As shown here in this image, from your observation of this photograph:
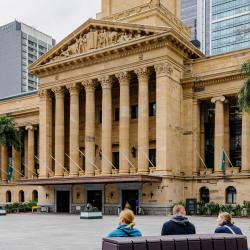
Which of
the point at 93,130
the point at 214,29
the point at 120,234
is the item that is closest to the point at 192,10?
the point at 214,29

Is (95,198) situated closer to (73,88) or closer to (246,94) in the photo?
(73,88)

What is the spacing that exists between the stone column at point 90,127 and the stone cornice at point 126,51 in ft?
8.90

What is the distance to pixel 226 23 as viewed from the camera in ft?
452

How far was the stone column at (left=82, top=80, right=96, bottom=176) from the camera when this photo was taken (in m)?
54.2

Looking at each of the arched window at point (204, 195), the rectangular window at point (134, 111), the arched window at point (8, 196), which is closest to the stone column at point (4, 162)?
the arched window at point (8, 196)

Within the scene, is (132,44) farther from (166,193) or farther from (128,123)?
(166,193)

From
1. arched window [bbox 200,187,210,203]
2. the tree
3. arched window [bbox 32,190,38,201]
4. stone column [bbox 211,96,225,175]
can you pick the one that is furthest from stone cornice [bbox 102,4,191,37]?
arched window [bbox 32,190,38,201]

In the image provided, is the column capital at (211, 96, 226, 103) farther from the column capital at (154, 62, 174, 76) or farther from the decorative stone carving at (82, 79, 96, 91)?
the decorative stone carving at (82, 79, 96, 91)

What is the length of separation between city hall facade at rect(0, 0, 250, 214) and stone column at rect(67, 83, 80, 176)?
116mm

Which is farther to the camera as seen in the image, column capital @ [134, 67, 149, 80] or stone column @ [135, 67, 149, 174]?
column capital @ [134, 67, 149, 80]

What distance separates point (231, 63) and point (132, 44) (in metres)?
10.3

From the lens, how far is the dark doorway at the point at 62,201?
5666 cm

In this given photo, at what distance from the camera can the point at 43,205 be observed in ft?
191

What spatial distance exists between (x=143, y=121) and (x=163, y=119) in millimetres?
2414
